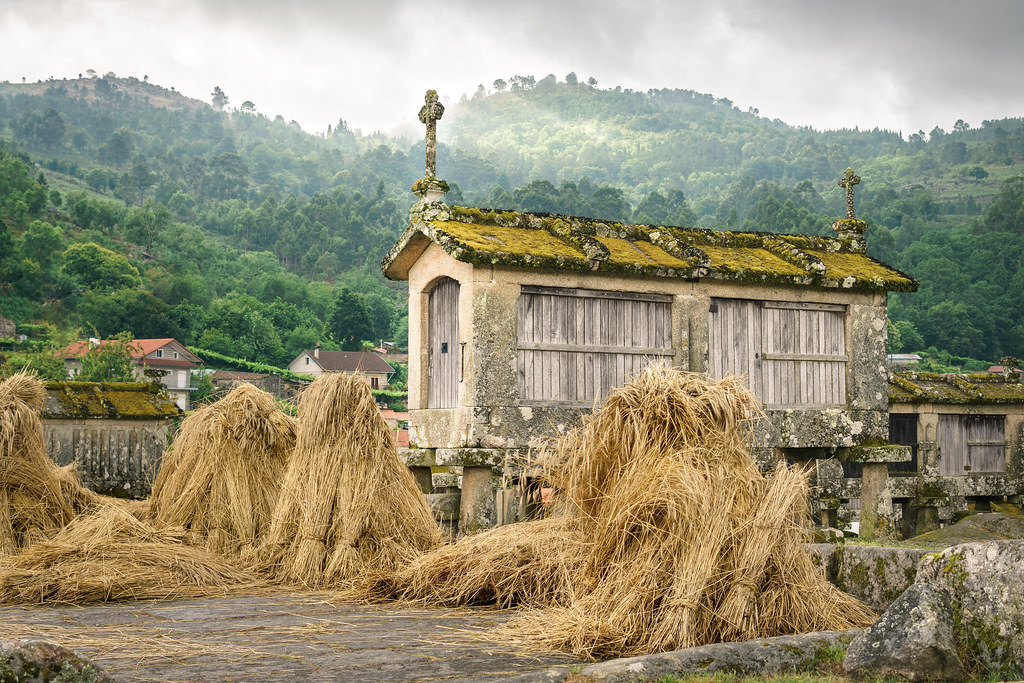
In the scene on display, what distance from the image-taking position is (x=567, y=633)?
5359 millimetres

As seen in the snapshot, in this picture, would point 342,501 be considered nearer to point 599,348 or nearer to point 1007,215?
point 599,348

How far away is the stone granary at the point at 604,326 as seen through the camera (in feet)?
32.7

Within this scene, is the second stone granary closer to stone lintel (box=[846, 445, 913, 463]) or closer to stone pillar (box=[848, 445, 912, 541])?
stone lintel (box=[846, 445, 913, 463])

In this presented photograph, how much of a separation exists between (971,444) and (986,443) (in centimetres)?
35

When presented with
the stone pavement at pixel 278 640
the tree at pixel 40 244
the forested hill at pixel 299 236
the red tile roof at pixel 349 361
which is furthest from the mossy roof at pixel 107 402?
the tree at pixel 40 244

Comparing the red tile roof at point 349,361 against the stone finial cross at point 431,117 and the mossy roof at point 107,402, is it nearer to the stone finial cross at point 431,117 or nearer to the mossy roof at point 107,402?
the mossy roof at point 107,402

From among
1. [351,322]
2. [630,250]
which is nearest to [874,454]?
[630,250]

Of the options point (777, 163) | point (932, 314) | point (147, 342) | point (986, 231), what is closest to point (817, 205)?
point (986, 231)

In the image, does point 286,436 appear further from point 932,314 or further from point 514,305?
point 932,314

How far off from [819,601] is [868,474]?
Result: 7054mm

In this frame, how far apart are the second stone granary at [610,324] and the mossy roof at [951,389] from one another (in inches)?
249

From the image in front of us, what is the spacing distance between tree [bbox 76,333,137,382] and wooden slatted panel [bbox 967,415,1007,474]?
4649 centimetres

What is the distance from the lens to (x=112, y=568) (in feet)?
25.1

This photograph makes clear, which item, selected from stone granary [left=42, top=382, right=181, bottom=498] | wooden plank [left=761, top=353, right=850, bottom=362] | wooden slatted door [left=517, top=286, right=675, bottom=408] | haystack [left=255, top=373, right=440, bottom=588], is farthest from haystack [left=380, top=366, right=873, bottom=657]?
stone granary [left=42, top=382, right=181, bottom=498]
